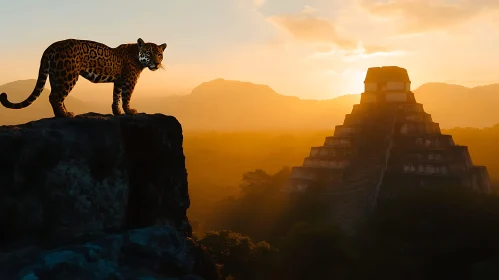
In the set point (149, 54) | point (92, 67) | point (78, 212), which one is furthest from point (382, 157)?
point (78, 212)

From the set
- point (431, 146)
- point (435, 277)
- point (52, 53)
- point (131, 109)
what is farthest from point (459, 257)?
point (52, 53)

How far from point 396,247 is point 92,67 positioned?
3576 centimetres

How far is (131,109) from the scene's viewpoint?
14.6m

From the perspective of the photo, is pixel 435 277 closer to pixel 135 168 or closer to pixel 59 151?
pixel 135 168

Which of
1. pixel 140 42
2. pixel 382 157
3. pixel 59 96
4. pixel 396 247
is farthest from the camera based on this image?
pixel 382 157

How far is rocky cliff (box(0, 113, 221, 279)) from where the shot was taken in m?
9.25

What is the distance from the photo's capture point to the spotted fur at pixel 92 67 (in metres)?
12.6

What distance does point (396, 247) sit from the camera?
42375 mm

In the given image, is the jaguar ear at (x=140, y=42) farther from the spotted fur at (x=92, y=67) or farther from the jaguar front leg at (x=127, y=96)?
the jaguar front leg at (x=127, y=96)

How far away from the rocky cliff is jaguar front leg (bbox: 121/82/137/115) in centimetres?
175

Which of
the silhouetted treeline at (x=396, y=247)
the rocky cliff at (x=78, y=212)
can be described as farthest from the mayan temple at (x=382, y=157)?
the rocky cliff at (x=78, y=212)

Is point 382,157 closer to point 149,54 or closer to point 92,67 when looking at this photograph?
point 149,54

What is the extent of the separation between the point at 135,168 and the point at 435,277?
112 ft

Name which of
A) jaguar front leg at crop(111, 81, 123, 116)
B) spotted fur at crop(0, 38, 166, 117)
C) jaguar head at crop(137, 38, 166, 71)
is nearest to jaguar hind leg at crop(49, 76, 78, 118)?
spotted fur at crop(0, 38, 166, 117)
